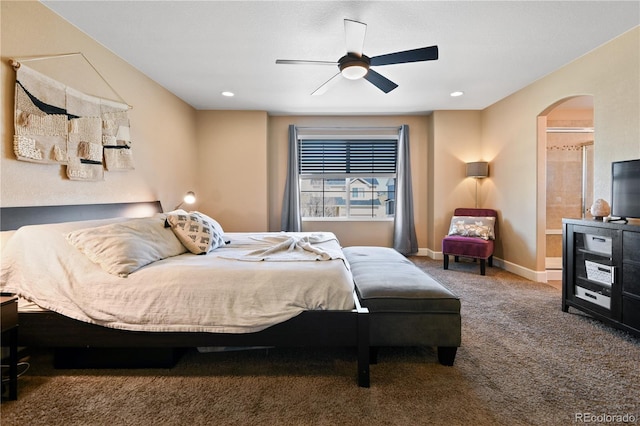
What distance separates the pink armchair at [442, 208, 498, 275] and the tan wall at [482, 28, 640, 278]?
0.91 ft

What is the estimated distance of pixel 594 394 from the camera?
5.23ft

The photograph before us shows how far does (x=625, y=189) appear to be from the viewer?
2381 mm

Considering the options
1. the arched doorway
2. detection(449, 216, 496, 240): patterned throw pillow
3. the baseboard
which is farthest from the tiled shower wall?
detection(449, 216, 496, 240): patterned throw pillow

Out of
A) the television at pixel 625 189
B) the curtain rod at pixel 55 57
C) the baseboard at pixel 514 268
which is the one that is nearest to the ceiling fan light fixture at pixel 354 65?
the curtain rod at pixel 55 57

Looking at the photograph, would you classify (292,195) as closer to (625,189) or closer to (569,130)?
(625,189)

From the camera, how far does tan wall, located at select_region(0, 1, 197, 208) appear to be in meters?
1.87

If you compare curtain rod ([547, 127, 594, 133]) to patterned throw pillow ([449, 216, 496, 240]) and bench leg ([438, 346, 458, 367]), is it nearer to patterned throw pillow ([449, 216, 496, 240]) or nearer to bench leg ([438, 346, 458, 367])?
patterned throw pillow ([449, 216, 496, 240])

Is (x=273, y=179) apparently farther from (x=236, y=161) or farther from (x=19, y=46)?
(x=19, y=46)

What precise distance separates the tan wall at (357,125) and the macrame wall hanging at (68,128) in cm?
255

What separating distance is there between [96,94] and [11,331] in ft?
6.73

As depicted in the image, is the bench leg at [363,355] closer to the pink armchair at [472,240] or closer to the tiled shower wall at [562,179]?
the pink armchair at [472,240]

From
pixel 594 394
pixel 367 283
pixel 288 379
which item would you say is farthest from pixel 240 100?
pixel 594 394

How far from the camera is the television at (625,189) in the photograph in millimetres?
2293

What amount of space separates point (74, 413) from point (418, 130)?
213 inches
